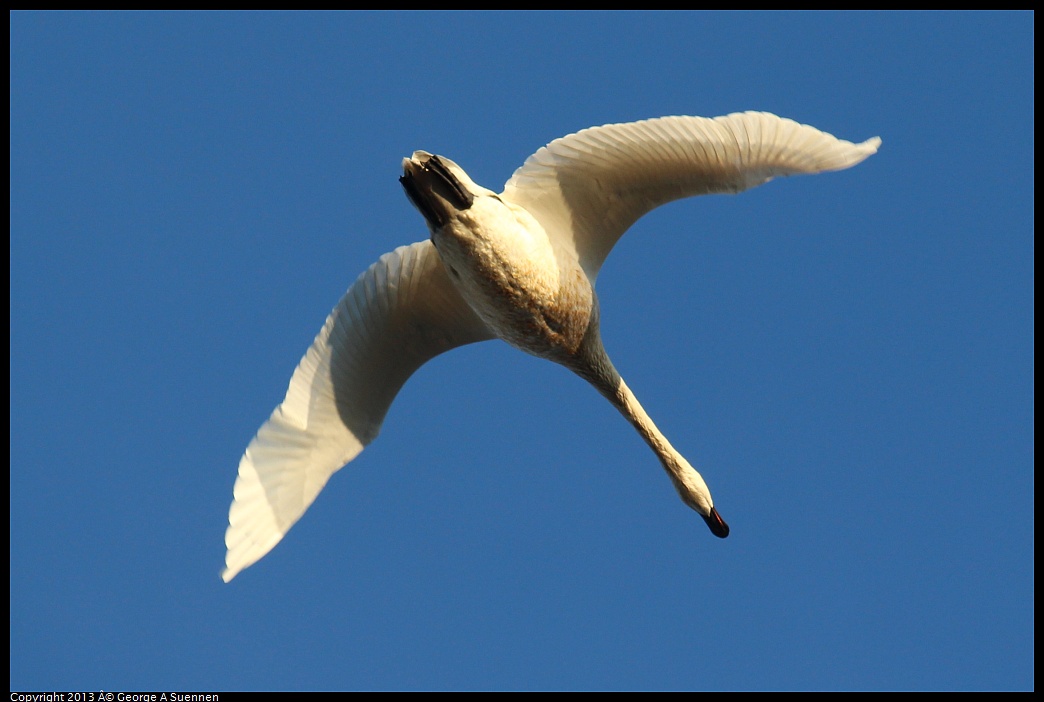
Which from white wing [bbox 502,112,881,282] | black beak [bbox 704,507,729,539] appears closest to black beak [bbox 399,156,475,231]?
white wing [bbox 502,112,881,282]

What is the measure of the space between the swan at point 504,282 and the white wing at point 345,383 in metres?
0.01

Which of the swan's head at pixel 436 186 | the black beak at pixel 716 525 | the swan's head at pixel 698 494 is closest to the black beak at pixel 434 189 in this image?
the swan's head at pixel 436 186

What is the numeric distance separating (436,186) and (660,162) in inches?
86.7

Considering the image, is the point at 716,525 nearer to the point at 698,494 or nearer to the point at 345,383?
the point at 698,494

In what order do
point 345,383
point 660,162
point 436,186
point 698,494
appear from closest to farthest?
point 436,186
point 660,162
point 345,383
point 698,494

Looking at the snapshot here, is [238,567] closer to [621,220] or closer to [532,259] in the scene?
[532,259]

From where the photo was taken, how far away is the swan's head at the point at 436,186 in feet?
39.6

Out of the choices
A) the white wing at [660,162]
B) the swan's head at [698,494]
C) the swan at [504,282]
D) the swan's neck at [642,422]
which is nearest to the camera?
the swan at [504,282]

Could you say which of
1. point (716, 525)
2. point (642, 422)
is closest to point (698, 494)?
point (716, 525)

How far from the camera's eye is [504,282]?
1243 cm

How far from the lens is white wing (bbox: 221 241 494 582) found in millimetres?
13477

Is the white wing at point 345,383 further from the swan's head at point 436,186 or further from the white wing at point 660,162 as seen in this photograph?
the white wing at point 660,162

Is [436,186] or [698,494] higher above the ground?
[436,186]
